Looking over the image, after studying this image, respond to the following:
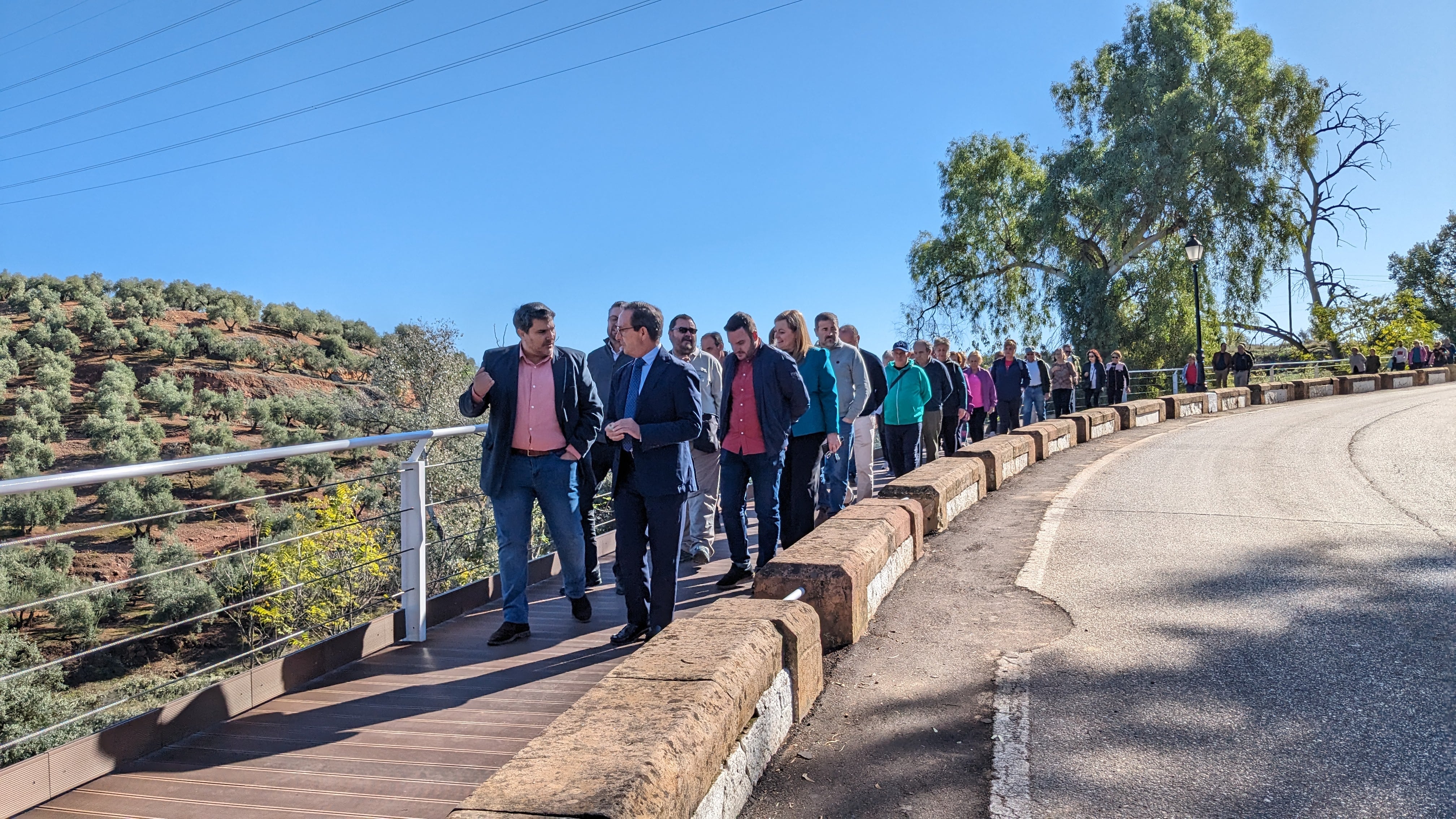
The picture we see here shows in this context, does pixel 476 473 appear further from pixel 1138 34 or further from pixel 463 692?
pixel 1138 34

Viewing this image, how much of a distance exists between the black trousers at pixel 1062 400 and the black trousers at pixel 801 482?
40.2ft

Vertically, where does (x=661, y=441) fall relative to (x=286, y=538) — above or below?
above

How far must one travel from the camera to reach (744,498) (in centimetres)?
618

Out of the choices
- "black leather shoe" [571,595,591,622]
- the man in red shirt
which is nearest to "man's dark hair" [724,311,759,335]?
the man in red shirt

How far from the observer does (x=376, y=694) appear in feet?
14.2

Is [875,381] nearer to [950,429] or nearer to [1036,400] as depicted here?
[950,429]

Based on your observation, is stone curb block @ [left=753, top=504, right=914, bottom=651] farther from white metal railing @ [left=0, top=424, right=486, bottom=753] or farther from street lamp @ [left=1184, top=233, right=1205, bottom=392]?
street lamp @ [left=1184, top=233, right=1205, bottom=392]

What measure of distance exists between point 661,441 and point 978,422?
1095cm

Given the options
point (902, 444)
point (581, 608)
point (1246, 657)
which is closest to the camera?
point (1246, 657)

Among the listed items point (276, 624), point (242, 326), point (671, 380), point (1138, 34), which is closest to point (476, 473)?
point (276, 624)

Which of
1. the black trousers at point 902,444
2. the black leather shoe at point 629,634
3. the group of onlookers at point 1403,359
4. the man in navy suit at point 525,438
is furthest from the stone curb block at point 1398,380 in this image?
the man in navy suit at point 525,438

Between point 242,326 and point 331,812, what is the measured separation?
62451mm

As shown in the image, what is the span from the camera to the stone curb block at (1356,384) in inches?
1037

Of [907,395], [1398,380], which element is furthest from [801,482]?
[1398,380]
